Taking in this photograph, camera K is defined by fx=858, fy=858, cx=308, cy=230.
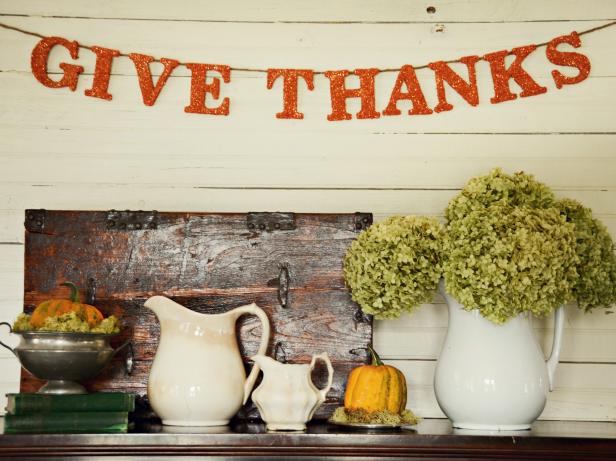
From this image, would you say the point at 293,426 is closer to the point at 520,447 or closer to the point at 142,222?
the point at 520,447

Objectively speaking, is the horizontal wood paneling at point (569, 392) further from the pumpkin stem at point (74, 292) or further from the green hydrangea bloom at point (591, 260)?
the pumpkin stem at point (74, 292)

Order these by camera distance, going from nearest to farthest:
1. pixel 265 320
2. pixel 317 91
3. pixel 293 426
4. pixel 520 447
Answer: pixel 520 447, pixel 293 426, pixel 265 320, pixel 317 91

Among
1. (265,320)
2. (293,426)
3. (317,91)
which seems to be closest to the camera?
(293,426)

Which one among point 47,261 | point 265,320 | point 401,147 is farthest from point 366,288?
point 47,261

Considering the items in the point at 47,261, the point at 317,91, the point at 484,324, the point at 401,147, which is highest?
the point at 317,91

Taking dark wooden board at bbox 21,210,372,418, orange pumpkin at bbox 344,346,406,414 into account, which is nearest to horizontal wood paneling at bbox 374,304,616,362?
dark wooden board at bbox 21,210,372,418

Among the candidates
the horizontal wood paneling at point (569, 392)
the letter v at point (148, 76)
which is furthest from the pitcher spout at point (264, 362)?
the letter v at point (148, 76)

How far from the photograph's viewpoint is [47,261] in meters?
1.97

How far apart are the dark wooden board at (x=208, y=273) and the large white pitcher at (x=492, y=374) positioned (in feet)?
0.76

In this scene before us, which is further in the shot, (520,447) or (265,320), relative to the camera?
(265,320)

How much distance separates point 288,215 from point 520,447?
73 centimetres

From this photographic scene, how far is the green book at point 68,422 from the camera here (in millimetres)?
1657

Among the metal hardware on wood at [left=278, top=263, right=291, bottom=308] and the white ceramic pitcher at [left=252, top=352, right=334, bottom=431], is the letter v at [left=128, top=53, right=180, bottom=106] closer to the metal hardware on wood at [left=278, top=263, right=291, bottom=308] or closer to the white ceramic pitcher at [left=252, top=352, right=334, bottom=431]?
the metal hardware on wood at [left=278, top=263, right=291, bottom=308]

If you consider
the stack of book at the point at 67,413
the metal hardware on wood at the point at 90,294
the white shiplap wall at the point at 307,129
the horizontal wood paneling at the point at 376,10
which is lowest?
the stack of book at the point at 67,413
